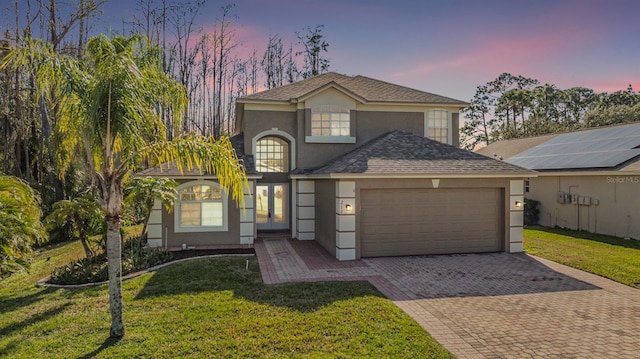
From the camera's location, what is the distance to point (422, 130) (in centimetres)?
1673

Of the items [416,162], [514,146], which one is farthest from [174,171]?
[514,146]

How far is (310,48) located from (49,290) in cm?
2966

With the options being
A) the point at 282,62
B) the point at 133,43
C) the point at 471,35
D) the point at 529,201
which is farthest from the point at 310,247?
the point at 282,62

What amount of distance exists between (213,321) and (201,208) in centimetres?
763

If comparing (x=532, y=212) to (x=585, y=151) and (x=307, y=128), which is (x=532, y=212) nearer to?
(x=585, y=151)

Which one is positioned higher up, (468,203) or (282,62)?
(282,62)

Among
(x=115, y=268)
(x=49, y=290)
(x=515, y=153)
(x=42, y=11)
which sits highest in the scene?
(x=42, y=11)

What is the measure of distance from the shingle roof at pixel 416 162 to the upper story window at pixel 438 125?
2.44m

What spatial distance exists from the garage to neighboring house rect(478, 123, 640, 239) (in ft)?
20.3

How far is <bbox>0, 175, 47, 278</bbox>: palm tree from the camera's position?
8.84 metres

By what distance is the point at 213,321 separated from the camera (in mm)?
6828

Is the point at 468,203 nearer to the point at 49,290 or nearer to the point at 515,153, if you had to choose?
the point at 49,290

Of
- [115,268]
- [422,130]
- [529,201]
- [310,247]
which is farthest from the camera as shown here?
[529,201]

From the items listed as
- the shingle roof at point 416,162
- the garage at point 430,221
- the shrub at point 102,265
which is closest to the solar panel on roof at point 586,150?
the shingle roof at point 416,162
